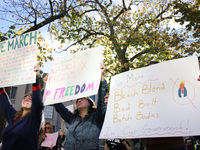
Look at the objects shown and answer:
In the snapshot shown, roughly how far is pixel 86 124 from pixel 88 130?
0.10 m

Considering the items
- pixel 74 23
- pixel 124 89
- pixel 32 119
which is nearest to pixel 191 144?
pixel 124 89

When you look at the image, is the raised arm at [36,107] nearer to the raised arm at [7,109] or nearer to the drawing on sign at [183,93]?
the raised arm at [7,109]

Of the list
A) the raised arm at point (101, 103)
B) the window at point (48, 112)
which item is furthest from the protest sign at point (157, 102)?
the window at point (48, 112)

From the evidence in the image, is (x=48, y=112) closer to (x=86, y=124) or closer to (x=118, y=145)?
(x=118, y=145)

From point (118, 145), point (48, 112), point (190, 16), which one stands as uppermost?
→ point (190, 16)

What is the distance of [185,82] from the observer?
6.91 ft

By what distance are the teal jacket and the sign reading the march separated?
1.08 metres

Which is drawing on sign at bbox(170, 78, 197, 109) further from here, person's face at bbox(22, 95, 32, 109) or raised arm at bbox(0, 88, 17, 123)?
raised arm at bbox(0, 88, 17, 123)

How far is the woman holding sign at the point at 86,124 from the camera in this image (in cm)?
269

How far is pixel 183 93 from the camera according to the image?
6.81ft

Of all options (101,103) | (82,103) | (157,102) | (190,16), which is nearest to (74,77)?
(82,103)

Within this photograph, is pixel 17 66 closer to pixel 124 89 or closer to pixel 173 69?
pixel 124 89

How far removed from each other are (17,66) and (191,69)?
2869mm

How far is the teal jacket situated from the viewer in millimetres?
2679
